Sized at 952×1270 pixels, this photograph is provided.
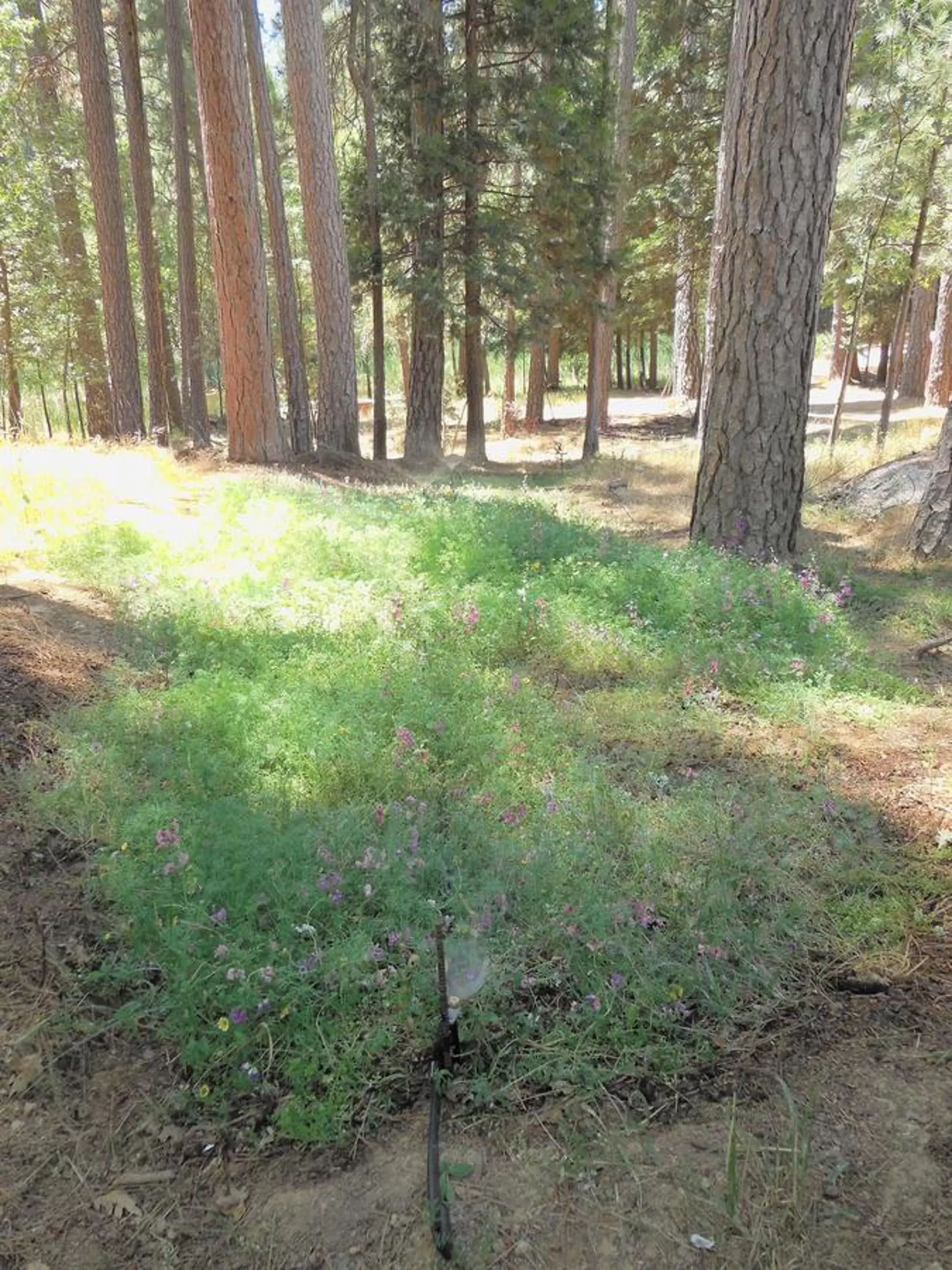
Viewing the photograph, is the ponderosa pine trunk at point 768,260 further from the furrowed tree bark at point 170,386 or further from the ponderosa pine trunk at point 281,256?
the furrowed tree bark at point 170,386

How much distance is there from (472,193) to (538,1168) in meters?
14.8

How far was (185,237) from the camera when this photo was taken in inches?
659

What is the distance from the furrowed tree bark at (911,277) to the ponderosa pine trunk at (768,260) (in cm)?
736

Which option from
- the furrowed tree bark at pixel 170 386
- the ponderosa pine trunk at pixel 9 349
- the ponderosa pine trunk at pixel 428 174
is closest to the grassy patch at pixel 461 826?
the ponderosa pine trunk at pixel 428 174

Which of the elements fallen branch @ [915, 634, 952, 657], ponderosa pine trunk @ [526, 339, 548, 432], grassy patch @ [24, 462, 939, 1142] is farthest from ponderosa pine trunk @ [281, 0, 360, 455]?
fallen branch @ [915, 634, 952, 657]

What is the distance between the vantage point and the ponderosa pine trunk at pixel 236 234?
902 centimetres

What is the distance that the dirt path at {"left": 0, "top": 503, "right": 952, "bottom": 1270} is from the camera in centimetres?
166

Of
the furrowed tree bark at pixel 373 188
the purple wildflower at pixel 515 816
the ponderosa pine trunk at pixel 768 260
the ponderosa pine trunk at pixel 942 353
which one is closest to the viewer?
the purple wildflower at pixel 515 816

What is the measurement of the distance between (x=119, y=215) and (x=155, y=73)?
11656 millimetres

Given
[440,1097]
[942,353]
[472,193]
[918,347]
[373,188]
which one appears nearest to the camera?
[440,1097]

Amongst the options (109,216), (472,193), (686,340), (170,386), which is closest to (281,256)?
(109,216)

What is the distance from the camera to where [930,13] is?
10930 mm

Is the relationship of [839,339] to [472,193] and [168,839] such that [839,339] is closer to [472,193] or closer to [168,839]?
[472,193]

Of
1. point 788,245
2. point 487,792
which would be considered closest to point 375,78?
point 788,245
